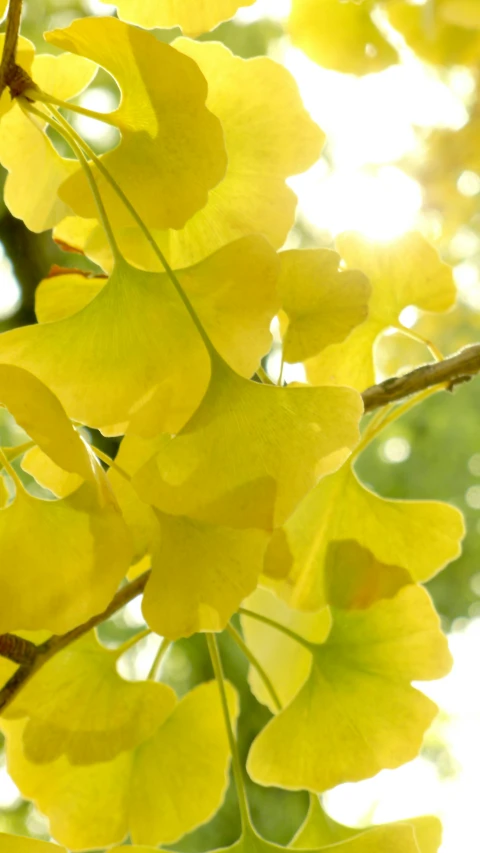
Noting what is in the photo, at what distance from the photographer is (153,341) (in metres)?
0.26

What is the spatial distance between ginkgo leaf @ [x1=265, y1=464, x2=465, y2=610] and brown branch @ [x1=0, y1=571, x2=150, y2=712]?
0.21 feet

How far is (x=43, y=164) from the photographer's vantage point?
13.9 inches

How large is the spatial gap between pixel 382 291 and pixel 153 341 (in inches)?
7.7

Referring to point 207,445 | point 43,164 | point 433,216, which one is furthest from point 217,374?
point 433,216

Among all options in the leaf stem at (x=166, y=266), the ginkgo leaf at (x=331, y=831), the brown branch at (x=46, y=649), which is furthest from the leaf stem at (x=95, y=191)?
the ginkgo leaf at (x=331, y=831)

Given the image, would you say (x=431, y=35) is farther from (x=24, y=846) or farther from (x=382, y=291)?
(x=24, y=846)

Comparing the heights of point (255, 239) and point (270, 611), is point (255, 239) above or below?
above

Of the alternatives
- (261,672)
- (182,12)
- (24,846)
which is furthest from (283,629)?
(182,12)

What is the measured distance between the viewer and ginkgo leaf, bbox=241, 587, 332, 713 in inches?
16.7

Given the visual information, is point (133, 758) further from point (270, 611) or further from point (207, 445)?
point (207, 445)

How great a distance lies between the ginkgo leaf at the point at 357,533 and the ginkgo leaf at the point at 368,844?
0.09 m

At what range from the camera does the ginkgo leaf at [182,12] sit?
28 cm

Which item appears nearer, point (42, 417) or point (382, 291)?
point (42, 417)

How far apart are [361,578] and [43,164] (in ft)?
0.67
